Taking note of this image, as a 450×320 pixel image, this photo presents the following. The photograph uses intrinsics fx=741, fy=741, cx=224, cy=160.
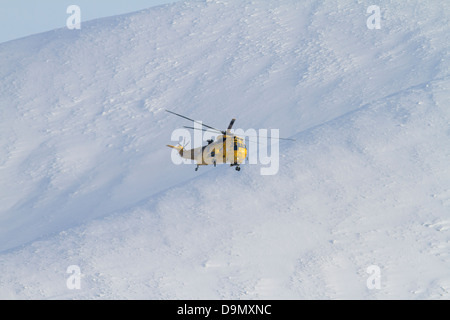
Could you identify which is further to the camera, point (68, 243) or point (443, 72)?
point (443, 72)

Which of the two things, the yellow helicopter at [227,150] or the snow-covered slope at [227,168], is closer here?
the yellow helicopter at [227,150]

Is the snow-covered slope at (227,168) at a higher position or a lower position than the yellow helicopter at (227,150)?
higher

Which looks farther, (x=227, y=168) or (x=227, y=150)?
(x=227, y=168)

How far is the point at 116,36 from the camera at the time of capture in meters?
69.6

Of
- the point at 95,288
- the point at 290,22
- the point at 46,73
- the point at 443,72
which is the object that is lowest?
the point at 95,288

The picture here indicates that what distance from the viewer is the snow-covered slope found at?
34.8 metres

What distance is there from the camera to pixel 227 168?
43125 mm

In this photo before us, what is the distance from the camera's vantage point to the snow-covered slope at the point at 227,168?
114 feet

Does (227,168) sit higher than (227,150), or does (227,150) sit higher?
(227,168)
